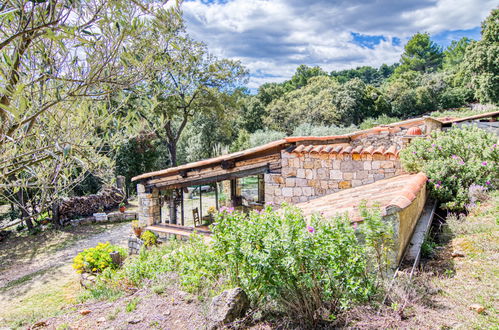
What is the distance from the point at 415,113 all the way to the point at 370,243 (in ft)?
136

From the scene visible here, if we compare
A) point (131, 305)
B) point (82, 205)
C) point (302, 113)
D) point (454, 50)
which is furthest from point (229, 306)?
point (454, 50)

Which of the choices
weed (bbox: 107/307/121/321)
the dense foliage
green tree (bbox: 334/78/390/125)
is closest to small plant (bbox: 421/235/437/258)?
the dense foliage

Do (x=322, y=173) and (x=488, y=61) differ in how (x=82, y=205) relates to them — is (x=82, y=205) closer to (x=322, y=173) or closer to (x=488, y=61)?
(x=322, y=173)

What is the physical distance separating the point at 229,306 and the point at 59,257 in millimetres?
10448

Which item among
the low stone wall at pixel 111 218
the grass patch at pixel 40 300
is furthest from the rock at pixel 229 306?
the low stone wall at pixel 111 218

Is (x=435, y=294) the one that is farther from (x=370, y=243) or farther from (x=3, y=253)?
(x=3, y=253)

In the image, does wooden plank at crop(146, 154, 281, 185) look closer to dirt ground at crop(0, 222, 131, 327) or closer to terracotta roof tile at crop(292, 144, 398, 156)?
terracotta roof tile at crop(292, 144, 398, 156)

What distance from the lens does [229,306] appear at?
3090 mm

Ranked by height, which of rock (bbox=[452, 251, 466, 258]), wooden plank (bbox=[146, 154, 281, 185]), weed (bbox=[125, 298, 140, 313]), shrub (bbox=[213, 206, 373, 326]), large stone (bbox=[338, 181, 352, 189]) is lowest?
weed (bbox=[125, 298, 140, 313])

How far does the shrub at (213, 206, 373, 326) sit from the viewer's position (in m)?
2.84

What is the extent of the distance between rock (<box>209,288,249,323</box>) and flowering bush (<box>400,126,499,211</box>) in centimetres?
457

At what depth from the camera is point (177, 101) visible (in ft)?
65.1

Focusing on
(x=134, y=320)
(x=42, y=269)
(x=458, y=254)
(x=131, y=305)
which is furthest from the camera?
(x=42, y=269)

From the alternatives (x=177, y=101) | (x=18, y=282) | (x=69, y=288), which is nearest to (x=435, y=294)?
(x=69, y=288)
